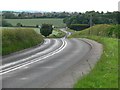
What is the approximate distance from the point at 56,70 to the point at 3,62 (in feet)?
18.5

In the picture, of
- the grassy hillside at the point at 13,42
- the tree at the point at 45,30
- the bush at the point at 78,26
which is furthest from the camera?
the bush at the point at 78,26

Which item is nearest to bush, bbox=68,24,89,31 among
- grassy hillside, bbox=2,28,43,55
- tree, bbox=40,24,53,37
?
tree, bbox=40,24,53,37

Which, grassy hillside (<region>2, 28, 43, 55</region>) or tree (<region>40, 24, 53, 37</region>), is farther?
tree (<region>40, 24, 53, 37</region>)

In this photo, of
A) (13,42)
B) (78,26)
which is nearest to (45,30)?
(78,26)

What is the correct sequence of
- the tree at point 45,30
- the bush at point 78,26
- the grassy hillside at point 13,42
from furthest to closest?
1. the bush at point 78,26
2. the tree at point 45,30
3. the grassy hillside at point 13,42

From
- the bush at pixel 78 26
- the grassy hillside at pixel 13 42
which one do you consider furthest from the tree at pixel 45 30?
the grassy hillside at pixel 13 42

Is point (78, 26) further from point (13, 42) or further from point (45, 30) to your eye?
point (13, 42)

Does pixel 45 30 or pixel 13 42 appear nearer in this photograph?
pixel 13 42

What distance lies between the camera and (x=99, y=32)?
79.6 m

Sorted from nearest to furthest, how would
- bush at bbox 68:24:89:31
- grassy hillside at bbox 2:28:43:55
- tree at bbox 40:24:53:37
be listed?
grassy hillside at bbox 2:28:43:55 → tree at bbox 40:24:53:37 → bush at bbox 68:24:89:31

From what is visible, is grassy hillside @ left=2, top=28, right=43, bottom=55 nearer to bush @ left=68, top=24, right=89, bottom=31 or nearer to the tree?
the tree

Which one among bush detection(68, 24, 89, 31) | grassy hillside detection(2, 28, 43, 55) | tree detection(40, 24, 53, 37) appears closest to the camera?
grassy hillside detection(2, 28, 43, 55)

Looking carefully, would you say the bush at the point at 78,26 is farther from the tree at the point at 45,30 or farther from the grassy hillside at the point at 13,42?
the grassy hillside at the point at 13,42

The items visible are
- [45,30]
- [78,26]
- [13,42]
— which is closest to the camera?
[13,42]
